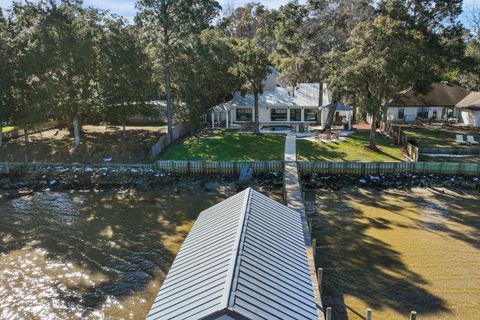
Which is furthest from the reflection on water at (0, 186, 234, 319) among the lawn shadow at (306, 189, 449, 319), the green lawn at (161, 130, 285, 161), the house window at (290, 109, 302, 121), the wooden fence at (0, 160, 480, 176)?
the house window at (290, 109, 302, 121)

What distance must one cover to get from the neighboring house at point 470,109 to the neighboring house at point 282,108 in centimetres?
1377

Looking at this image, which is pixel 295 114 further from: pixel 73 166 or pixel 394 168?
pixel 73 166

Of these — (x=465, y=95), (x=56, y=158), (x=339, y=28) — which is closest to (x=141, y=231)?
(x=56, y=158)

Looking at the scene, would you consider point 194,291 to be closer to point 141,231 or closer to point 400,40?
point 141,231

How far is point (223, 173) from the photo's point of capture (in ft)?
90.8

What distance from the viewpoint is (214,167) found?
27766 mm

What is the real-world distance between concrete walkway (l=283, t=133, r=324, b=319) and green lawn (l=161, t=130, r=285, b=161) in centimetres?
84

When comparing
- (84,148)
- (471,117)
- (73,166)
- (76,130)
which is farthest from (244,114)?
(471,117)

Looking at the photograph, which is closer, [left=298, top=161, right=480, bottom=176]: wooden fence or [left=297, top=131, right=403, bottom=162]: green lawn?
[left=298, top=161, right=480, bottom=176]: wooden fence

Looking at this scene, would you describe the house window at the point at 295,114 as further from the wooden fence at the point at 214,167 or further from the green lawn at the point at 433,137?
the wooden fence at the point at 214,167

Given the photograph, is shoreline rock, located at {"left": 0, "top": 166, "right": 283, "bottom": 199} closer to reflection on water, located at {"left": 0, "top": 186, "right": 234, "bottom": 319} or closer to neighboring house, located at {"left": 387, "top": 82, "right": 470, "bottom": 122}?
reflection on water, located at {"left": 0, "top": 186, "right": 234, "bottom": 319}

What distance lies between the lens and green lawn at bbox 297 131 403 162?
28969 mm

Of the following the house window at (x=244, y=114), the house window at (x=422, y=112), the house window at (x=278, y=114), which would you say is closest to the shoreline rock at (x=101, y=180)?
the house window at (x=278, y=114)

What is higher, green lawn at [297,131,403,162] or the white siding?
the white siding
